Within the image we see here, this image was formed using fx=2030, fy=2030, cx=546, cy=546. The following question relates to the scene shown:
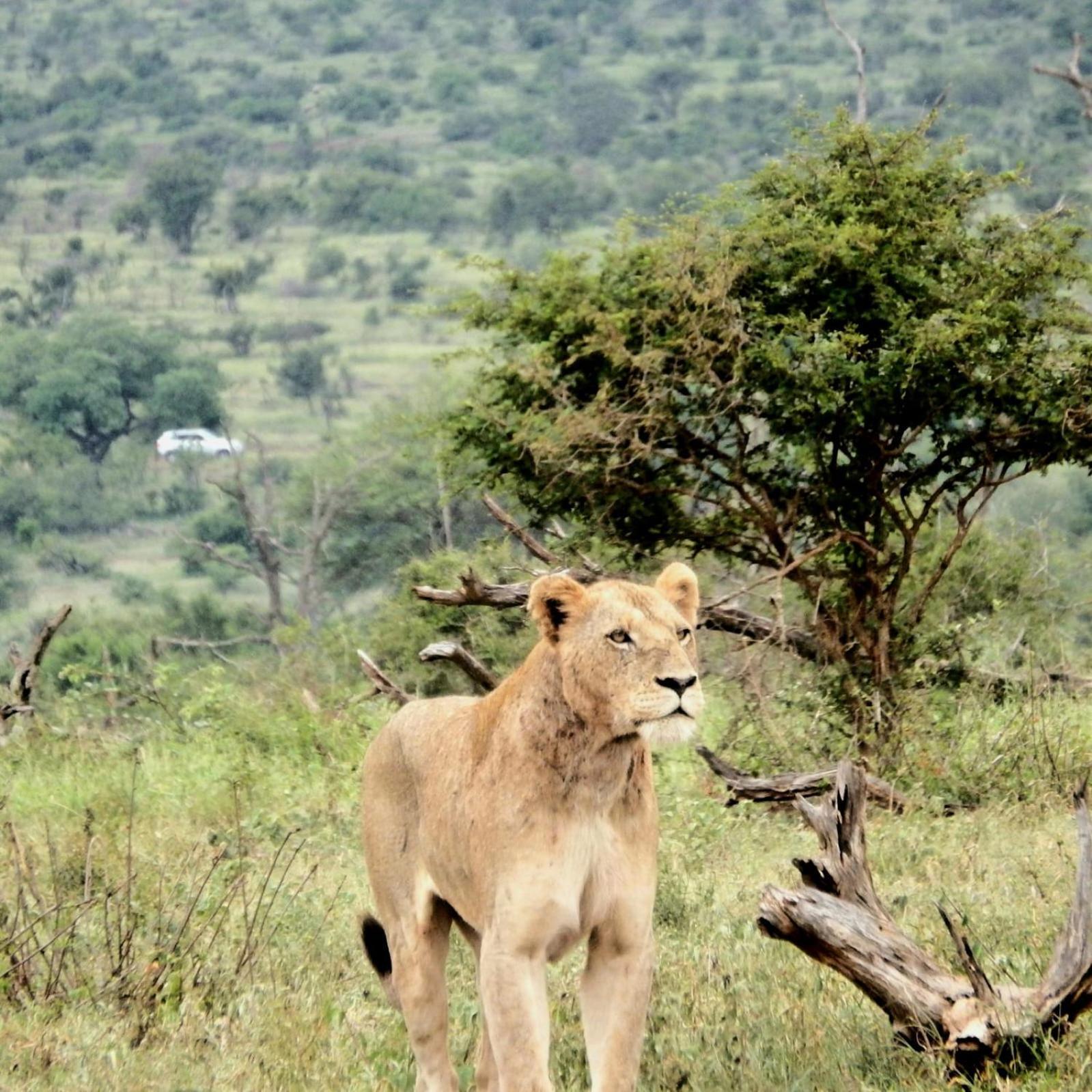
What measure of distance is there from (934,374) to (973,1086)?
7.09 meters

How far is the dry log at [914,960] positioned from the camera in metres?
5.04

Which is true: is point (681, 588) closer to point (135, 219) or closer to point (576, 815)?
point (576, 815)

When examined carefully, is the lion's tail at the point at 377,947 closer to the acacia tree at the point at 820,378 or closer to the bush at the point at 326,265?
Result: the acacia tree at the point at 820,378

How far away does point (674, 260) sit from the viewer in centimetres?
1197

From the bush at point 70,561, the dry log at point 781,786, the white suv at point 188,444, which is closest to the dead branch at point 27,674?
the dry log at point 781,786

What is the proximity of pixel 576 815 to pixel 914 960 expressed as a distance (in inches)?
42.6

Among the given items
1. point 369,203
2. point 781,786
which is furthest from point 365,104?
point 781,786

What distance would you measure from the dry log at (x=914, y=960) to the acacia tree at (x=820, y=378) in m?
5.79

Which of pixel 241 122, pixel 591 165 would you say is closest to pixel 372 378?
pixel 591 165

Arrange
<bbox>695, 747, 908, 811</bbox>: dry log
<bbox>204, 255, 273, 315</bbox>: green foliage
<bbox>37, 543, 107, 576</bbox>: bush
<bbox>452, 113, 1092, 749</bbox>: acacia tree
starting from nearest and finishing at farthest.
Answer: <bbox>695, 747, 908, 811</bbox>: dry log < <bbox>452, 113, 1092, 749</bbox>: acacia tree < <bbox>37, 543, 107, 576</bbox>: bush < <bbox>204, 255, 273, 315</bbox>: green foliage

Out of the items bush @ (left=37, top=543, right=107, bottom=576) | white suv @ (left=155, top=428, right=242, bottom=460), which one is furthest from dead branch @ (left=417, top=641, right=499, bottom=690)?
white suv @ (left=155, top=428, right=242, bottom=460)

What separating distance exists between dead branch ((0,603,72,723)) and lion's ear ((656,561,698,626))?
8260 millimetres

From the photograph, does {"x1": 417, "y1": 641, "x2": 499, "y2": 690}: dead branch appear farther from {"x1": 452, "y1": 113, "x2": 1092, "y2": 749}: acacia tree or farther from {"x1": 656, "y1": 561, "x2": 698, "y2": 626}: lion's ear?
{"x1": 656, "y1": 561, "x2": 698, "y2": 626}: lion's ear

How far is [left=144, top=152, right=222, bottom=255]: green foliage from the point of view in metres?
98.5
